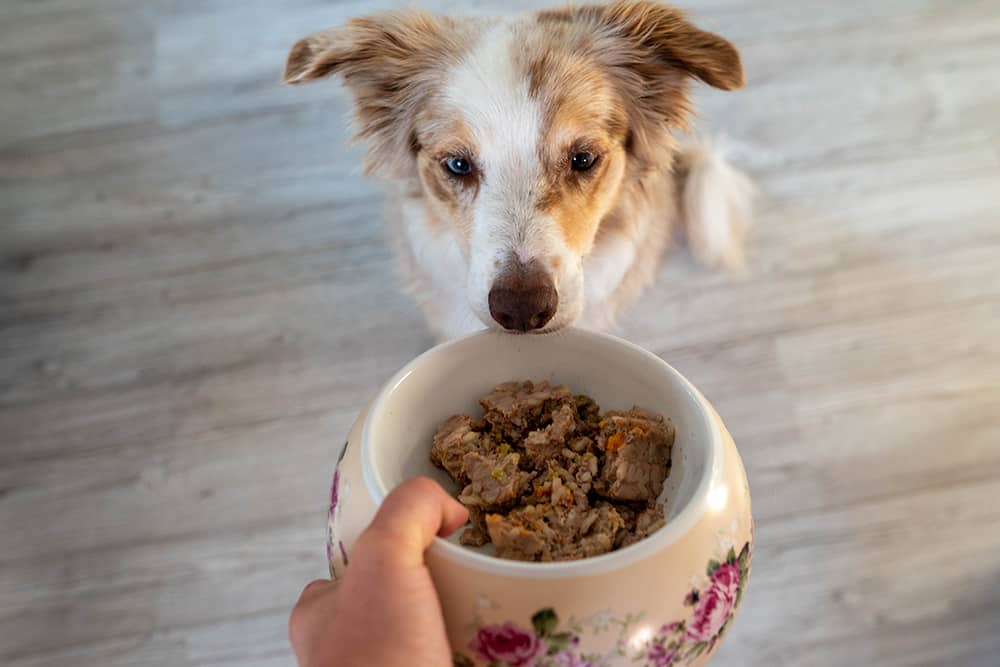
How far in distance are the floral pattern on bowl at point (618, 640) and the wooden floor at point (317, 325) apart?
614mm

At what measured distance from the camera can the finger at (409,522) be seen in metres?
0.60

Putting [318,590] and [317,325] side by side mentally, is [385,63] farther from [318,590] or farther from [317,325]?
[318,590]

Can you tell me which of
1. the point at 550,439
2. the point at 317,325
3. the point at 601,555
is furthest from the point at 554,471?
the point at 317,325

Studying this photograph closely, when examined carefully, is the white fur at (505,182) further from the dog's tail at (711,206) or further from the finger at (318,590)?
the dog's tail at (711,206)

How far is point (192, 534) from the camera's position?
1.33m

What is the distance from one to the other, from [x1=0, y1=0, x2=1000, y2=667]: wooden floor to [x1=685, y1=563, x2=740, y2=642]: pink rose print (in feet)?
1.96

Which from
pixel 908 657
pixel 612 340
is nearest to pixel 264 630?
pixel 612 340

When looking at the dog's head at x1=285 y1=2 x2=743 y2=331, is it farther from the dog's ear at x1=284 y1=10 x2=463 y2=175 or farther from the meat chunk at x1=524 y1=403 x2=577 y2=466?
the meat chunk at x1=524 y1=403 x2=577 y2=466

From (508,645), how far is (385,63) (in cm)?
84

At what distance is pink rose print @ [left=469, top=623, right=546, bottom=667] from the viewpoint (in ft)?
2.02

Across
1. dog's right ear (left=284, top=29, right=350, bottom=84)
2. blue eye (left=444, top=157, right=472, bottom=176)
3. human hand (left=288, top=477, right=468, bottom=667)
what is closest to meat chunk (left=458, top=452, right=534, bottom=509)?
human hand (left=288, top=477, right=468, bottom=667)

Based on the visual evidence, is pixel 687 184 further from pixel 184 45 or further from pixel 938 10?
pixel 184 45

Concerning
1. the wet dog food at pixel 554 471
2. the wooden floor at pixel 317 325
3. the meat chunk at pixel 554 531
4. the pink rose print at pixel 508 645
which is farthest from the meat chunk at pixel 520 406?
the wooden floor at pixel 317 325

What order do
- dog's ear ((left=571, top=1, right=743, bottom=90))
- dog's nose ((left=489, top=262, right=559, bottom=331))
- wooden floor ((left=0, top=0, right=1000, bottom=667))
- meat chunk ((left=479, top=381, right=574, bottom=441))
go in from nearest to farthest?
meat chunk ((left=479, top=381, right=574, bottom=441)) < dog's nose ((left=489, top=262, right=559, bottom=331)) < dog's ear ((left=571, top=1, right=743, bottom=90)) < wooden floor ((left=0, top=0, right=1000, bottom=667))
